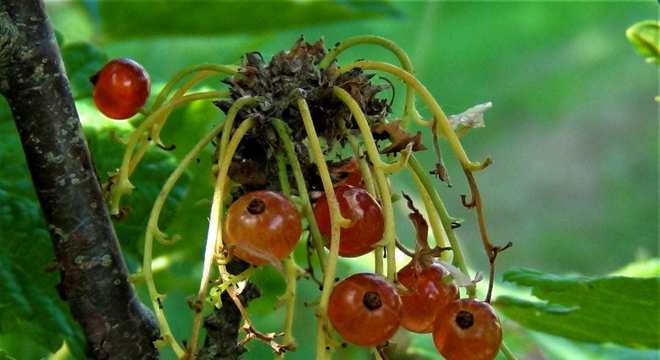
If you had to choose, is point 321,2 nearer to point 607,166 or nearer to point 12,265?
point 12,265

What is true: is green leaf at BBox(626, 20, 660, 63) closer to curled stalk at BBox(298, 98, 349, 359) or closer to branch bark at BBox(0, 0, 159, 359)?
curled stalk at BBox(298, 98, 349, 359)

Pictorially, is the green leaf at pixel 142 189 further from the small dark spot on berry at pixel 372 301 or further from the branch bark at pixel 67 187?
the small dark spot on berry at pixel 372 301

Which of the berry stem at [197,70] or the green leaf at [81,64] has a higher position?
the berry stem at [197,70]

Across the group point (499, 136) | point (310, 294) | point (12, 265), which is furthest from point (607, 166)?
point (12, 265)

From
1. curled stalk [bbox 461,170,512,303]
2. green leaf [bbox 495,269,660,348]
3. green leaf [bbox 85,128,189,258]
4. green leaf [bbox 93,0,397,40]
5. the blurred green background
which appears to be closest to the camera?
curled stalk [bbox 461,170,512,303]

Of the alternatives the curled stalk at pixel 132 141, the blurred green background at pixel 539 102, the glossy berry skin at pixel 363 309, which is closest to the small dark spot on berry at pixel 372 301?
the glossy berry skin at pixel 363 309

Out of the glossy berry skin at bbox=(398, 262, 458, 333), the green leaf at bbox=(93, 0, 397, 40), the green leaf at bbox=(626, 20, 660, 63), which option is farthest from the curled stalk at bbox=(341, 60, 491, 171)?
the green leaf at bbox=(93, 0, 397, 40)
